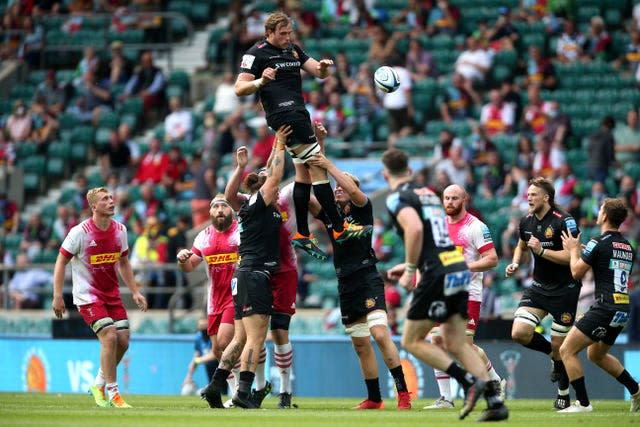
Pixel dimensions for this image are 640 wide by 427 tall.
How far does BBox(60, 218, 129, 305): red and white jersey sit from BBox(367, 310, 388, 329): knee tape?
312 centimetres

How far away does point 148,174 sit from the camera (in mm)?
28500

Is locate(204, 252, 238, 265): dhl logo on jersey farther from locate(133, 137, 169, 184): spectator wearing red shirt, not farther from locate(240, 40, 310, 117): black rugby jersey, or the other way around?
locate(133, 137, 169, 184): spectator wearing red shirt

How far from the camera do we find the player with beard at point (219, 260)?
15914 millimetres

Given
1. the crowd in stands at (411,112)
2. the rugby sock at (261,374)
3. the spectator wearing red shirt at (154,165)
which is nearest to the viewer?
the rugby sock at (261,374)

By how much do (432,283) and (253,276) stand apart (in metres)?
2.72

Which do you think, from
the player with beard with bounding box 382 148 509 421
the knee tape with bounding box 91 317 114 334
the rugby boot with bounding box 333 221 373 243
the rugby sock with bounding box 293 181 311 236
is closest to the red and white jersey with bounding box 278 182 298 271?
the rugby sock with bounding box 293 181 311 236

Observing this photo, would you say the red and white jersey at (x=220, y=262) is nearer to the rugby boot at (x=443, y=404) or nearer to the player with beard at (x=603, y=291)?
the rugby boot at (x=443, y=404)

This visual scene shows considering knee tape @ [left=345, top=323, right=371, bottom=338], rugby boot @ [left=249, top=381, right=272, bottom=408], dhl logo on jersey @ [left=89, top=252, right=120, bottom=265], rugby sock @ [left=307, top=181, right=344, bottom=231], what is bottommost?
rugby boot @ [left=249, top=381, right=272, bottom=408]

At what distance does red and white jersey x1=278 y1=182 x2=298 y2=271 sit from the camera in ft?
49.4

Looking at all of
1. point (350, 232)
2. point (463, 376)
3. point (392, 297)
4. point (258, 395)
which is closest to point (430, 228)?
point (463, 376)

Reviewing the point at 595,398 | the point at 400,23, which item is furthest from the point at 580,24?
the point at 595,398

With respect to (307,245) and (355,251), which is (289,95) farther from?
(355,251)

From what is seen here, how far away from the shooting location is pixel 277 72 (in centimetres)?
1452

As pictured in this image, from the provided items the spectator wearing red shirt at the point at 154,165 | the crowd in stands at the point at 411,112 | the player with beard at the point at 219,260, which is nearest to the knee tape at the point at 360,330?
the player with beard at the point at 219,260
